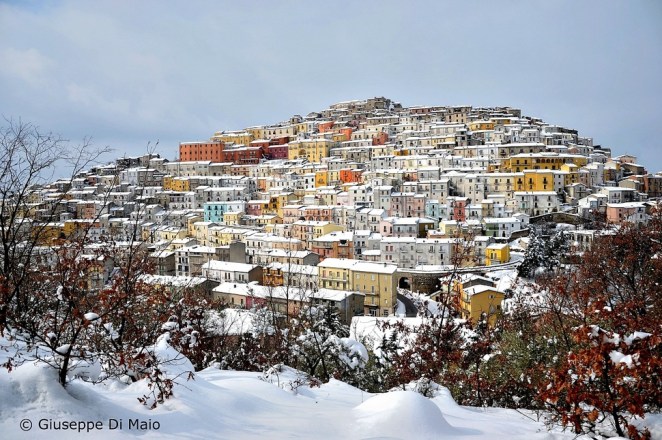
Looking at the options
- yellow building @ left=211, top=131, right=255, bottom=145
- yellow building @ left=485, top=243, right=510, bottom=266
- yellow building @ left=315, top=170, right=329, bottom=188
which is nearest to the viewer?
yellow building @ left=485, top=243, right=510, bottom=266

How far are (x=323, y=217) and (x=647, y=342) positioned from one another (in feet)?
132

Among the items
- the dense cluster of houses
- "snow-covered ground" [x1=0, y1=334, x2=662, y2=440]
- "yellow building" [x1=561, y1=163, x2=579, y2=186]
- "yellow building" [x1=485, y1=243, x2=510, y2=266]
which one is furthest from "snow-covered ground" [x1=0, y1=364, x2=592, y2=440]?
"yellow building" [x1=561, y1=163, x2=579, y2=186]

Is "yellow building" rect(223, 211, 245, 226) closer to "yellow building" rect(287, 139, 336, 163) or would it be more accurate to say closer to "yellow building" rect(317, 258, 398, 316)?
"yellow building" rect(287, 139, 336, 163)

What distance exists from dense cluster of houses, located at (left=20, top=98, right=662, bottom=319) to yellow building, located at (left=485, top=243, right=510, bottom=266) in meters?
0.08

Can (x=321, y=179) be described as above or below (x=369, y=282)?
above

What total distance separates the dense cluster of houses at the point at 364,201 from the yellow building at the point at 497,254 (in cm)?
8

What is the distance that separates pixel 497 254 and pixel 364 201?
14.9 metres

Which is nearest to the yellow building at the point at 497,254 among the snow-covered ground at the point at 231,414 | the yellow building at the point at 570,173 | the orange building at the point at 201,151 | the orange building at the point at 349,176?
the yellow building at the point at 570,173

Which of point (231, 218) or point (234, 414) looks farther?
point (231, 218)

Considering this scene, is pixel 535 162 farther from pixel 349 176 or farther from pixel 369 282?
pixel 369 282

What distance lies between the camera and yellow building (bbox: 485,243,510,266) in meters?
34.0

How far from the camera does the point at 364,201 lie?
4553cm

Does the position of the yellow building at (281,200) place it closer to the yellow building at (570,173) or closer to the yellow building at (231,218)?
the yellow building at (231,218)

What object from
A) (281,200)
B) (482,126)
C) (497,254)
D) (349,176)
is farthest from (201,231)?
(482,126)
